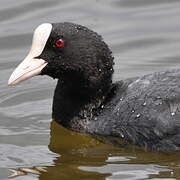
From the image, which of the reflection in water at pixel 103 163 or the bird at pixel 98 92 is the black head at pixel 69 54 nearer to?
the bird at pixel 98 92

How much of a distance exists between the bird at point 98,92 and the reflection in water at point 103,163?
0.34 feet

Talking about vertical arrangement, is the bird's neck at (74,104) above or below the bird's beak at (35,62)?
below

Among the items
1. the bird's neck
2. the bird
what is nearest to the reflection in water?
the bird

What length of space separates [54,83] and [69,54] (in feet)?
4.99

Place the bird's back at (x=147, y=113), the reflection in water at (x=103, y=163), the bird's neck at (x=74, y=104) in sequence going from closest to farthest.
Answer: the reflection in water at (x=103, y=163) < the bird's back at (x=147, y=113) < the bird's neck at (x=74, y=104)

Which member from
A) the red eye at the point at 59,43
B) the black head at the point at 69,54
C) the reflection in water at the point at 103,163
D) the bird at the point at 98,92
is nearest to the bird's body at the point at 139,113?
the bird at the point at 98,92

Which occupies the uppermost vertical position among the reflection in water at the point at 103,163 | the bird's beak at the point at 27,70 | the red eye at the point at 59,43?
the red eye at the point at 59,43

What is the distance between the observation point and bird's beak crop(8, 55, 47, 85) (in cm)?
856

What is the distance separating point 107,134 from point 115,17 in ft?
11.4

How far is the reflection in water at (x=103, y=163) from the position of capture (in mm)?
8047

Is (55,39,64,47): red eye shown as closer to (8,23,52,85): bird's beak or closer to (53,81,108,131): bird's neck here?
(8,23,52,85): bird's beak

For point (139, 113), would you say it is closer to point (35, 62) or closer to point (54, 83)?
point (35, 62)

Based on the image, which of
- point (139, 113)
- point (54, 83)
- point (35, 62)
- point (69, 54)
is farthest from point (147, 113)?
point (54, 83)

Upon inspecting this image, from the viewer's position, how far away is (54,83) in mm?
10156
